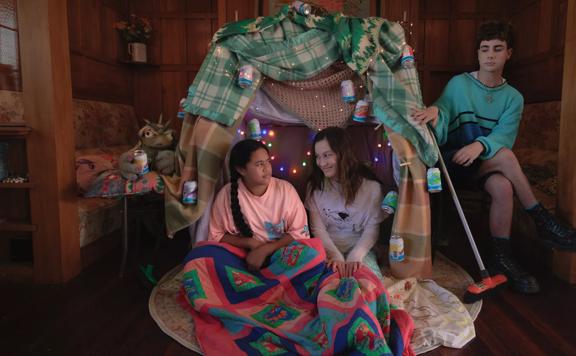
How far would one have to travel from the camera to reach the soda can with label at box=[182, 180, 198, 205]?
213 cm

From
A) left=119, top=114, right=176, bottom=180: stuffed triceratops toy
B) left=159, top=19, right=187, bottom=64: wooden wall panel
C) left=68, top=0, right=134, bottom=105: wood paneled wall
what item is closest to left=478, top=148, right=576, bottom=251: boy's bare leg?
left=119, top=114, right=176, bottom=180: stuffed triceratops toy

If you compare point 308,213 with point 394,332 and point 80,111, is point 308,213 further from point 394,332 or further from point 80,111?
point 80,111

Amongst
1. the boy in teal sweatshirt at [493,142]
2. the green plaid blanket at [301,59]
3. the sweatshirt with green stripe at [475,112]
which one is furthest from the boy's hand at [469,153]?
the green plaid blanket at [301,59]

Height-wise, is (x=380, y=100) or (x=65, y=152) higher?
(x=380, y=100)

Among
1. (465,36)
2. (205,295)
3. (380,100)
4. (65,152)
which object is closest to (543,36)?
(465,36)

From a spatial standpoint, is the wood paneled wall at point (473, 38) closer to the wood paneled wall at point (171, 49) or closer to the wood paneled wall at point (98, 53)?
the wood paneled wall at point (171, 49)

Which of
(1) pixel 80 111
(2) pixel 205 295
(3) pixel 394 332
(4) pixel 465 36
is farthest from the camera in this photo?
(4) pixel 465 36

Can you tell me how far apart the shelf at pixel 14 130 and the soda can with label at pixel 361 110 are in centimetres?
170

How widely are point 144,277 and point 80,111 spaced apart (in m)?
1.80

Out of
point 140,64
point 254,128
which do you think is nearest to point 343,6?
point 254,128

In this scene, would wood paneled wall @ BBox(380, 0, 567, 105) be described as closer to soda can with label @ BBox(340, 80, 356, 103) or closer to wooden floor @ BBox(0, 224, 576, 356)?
soda can with label @ BBox(340, 80, 356, 103)

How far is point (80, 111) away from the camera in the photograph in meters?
3.34

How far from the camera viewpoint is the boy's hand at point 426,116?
2.15 metres

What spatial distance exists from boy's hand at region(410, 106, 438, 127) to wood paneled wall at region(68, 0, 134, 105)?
2.74 m
